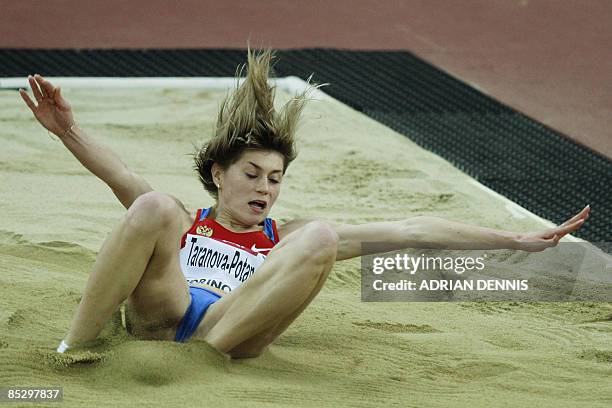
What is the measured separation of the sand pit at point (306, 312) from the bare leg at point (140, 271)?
127 millimetres

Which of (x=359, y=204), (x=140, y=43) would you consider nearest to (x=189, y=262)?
(x=359, y=204)

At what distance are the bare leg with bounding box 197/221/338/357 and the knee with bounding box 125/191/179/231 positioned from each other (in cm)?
35

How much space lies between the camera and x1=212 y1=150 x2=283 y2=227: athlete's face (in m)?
4.20

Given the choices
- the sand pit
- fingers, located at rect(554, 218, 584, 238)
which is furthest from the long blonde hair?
fingers, located at rect(554, 218, 584, 238)

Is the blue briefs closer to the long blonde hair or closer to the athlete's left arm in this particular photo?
the athlete's left arm

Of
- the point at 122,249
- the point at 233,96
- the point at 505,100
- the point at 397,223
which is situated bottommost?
the point at 122,249

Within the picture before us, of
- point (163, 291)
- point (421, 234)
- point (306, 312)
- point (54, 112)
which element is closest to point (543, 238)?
point (421, 234)

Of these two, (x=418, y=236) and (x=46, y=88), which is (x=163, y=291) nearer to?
(x=46, y=88)

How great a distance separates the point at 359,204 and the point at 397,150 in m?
1.04

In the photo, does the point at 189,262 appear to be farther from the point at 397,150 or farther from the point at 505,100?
the point at 505,100

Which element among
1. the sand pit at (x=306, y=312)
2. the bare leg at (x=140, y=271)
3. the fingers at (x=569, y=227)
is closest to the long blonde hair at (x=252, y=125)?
the bare leg at (x=140, y=271)

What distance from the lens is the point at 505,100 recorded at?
8.88 m

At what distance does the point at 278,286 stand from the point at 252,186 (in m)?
0.59

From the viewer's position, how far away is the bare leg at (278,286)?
3732 millimetres
